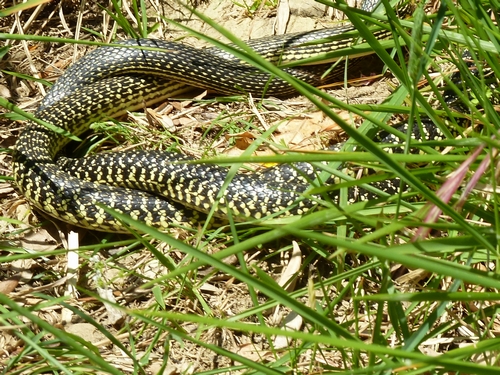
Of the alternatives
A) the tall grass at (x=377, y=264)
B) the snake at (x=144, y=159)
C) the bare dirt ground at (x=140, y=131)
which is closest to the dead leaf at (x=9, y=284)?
the bare dirt ground at (x=140, y=131)

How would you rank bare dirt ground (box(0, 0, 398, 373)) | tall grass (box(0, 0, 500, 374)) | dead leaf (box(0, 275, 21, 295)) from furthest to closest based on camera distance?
1. dead leaf (box(0, 275, 21, 295))
2. bare dirt ground (box(0, 0, 398, 373))
3. tall grass (box(0, 0, 500, 374))

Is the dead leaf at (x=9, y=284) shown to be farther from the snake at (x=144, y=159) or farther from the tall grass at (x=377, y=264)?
the snake at (x=144, y=159)

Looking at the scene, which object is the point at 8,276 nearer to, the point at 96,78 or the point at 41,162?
the point at 41,162

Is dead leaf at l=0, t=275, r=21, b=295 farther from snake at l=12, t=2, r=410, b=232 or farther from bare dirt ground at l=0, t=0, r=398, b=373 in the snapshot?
snake at l=12, t=2, r=410, b=232

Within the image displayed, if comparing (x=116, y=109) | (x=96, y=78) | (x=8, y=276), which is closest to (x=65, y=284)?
(x=8, y=276)

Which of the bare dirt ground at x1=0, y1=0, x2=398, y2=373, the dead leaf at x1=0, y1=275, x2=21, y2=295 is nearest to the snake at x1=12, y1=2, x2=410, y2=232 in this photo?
the bare dirt ground at x1=0, y1=0, x2=398, y2=373

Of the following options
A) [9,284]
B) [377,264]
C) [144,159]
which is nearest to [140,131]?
[144,159]

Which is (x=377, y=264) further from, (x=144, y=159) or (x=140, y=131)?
(x=140, y=131)
